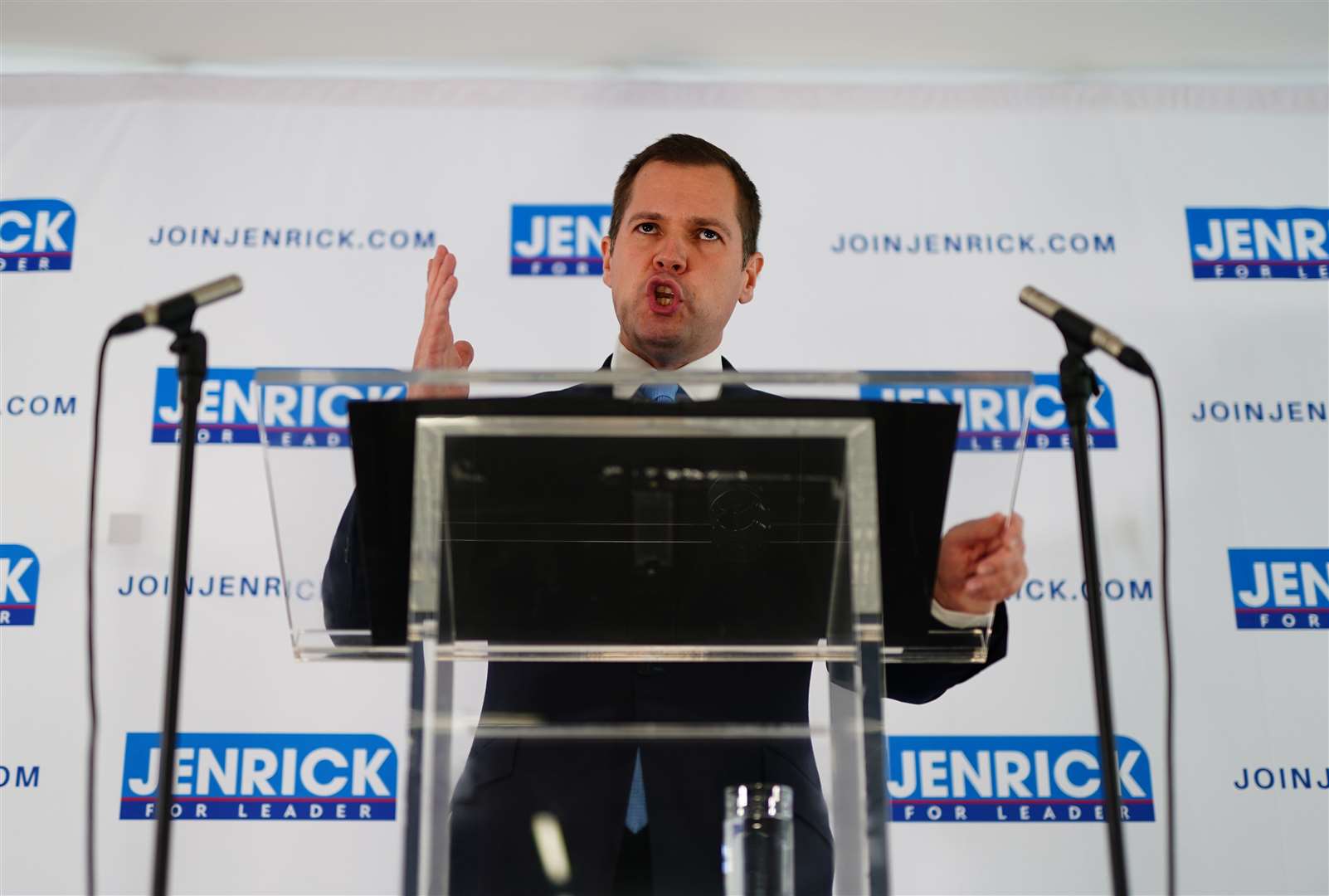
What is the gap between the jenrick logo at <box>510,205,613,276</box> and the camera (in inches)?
138

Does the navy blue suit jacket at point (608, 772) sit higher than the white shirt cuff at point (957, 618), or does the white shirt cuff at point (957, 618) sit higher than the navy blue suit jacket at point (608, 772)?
the white shirt cuff at point (957, 618)

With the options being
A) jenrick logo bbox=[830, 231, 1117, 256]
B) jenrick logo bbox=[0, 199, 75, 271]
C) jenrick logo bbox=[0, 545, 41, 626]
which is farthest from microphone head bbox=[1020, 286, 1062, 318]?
jenrick logo bbox=[0, 199, 75, 271]

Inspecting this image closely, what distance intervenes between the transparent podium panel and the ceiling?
257cm

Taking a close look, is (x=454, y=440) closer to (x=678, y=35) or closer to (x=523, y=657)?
(x=523, y=657)

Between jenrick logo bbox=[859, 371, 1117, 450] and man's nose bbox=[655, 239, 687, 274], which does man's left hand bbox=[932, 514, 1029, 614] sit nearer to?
jenrick logo bbox=[859, 371, 1117, 450]

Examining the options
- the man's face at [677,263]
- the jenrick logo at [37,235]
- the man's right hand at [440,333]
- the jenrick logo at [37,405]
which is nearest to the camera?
the man's right hand at [440,333]

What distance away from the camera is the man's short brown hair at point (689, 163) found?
253 centimetres

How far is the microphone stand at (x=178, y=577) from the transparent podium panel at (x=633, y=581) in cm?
8

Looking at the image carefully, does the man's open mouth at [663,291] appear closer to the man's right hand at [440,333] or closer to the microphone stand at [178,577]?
the man's right hand at [440,333]

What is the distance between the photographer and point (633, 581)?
1.34m

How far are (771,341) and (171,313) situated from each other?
226cm

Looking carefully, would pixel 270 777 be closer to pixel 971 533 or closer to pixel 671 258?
pixel 671 258

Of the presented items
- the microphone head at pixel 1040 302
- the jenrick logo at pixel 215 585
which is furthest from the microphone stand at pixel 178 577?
the jenrick logo at pixel 215 585

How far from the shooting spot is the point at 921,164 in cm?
366
